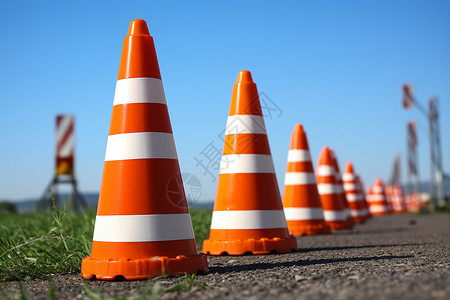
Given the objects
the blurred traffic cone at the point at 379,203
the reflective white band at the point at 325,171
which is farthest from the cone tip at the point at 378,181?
the reflective white band at the point at 325,171

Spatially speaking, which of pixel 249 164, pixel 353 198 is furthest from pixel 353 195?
pixel 249 164

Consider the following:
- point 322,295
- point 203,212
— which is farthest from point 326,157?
point 322,295

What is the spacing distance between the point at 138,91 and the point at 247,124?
2049 mm

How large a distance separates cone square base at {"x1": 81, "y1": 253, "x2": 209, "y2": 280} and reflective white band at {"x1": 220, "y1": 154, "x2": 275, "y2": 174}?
204 cm

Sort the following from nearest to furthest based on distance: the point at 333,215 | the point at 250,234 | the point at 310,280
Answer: the point at 310,280, the point at 250,234, the point at 333,215

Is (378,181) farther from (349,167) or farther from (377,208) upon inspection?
(349,167)

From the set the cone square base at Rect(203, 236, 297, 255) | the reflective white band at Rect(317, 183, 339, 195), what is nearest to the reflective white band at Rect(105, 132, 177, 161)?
the cone square base at Rect(203, 236, 297, 255)

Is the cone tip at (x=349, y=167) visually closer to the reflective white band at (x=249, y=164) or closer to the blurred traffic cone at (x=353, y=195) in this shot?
the blurred traffic cone at (x=353, y=195)

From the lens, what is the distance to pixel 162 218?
4.11m

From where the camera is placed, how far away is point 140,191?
4121 millimetres

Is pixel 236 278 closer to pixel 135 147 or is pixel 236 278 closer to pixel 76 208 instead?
pixel 135 147

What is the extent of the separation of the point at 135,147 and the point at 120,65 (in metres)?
0.74

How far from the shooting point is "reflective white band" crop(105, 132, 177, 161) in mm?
4195

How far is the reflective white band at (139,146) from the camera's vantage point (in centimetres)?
420
